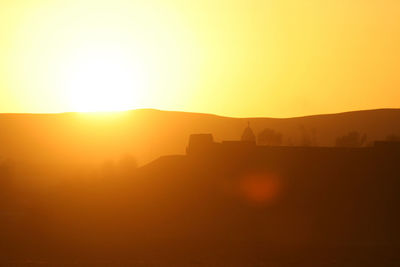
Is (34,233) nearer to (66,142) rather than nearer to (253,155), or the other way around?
(253,155)

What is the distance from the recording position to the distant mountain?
103188 mm

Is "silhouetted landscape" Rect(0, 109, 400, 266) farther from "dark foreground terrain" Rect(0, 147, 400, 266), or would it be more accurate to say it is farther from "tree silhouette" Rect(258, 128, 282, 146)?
"tree silhouette" Rect(258, 128, 282, 146)

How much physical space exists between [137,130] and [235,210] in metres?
80.9

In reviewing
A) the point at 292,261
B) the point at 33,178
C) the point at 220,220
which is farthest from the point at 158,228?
the point at 33,178

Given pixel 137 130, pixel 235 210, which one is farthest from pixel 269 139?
pixel 137 130

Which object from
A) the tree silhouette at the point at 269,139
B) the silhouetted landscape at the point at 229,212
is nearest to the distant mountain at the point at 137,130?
the tree silhouette at the point at 269,139

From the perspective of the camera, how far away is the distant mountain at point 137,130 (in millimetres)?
103188

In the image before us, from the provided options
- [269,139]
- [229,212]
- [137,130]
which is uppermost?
[137,130]

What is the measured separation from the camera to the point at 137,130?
390 ft

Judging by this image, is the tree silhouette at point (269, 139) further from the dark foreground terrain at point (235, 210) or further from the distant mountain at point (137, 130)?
the dark foreground terrain at point (235, 210)

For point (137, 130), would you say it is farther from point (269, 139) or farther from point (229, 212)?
point (229, 212)

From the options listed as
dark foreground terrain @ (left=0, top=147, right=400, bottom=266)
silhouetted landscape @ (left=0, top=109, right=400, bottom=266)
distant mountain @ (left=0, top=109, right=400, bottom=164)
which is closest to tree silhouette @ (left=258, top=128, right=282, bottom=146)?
distant mountain @ (left=0, top=109, right=400, bottom=164)

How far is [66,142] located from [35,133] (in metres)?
5.75

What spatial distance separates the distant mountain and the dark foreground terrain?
54482 mm
